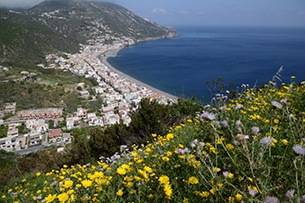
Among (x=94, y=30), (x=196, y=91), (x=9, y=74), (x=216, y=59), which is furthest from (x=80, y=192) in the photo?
(x=94, y=30)

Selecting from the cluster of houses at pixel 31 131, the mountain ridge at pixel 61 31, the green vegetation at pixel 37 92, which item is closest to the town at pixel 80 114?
the cluster of houses at pixel 31 131

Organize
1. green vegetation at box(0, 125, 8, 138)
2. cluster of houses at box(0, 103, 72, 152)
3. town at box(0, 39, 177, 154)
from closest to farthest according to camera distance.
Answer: cluster of houses at box(0, 103, 72, 152), town at box(0, 39, 177, 154), green vegetation at box(0, 125, 8, 138)

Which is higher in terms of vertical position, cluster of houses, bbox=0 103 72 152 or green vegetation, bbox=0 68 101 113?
green vegetation, bbox=0 68 101 113

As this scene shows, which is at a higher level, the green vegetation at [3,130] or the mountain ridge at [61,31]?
the mountain ridge at [61,31]

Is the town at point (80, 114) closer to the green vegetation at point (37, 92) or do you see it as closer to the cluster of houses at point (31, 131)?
the cluster of houses at point (31, 131)

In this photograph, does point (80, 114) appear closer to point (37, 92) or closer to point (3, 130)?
point (3, 130)

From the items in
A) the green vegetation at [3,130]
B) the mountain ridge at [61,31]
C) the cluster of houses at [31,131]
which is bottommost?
the green vegetation at [3,130]

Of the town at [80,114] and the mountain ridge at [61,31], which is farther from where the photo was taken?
the mountain ridge at [61,31]

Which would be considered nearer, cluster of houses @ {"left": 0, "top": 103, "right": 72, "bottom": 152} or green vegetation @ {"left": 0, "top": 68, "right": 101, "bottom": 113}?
cluster of houses @ {"left": 0, "top": 103, "right": 72, "bottom": 152}

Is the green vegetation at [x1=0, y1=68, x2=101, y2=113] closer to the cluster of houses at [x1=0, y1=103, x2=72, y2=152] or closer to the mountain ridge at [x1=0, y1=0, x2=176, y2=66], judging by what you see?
the cluster of houses at [x1=0, y1=103, x2=72, y2=152]

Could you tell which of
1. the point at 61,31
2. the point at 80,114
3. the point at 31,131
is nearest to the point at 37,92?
the point at 80,114

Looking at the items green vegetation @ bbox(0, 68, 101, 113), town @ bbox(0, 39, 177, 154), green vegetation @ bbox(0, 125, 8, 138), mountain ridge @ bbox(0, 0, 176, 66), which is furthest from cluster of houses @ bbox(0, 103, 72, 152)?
mountain ridge @ bbox(0, 0, 176, 66)
